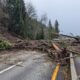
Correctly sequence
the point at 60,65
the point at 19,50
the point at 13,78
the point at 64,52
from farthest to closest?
the point at 19,50, the point at 64,52, the point at 60,65, the point at 13,78

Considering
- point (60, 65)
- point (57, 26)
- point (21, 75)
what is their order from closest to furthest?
point (21, 75) < point (60, 65) < point (57, 26)

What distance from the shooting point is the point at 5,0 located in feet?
234

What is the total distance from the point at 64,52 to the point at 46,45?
5777 mm

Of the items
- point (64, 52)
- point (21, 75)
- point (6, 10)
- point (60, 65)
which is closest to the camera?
point (21, 75)

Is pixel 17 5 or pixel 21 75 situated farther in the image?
pixel 17 5

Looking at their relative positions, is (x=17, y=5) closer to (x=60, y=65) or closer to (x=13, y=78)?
(x=60, y=65)

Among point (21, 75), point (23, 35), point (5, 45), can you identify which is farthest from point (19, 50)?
point (23, 35)

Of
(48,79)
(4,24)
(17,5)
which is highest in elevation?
(17,5)

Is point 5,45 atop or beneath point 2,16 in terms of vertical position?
beneath

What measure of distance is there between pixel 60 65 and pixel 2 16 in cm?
5091

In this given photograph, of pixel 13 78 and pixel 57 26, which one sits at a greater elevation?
→ pixel 57 26

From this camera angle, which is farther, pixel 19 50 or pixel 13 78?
pixel 19 50

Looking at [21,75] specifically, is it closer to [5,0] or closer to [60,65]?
[60,65]

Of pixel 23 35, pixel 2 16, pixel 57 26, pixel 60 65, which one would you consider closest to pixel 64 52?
pixel 60 65
